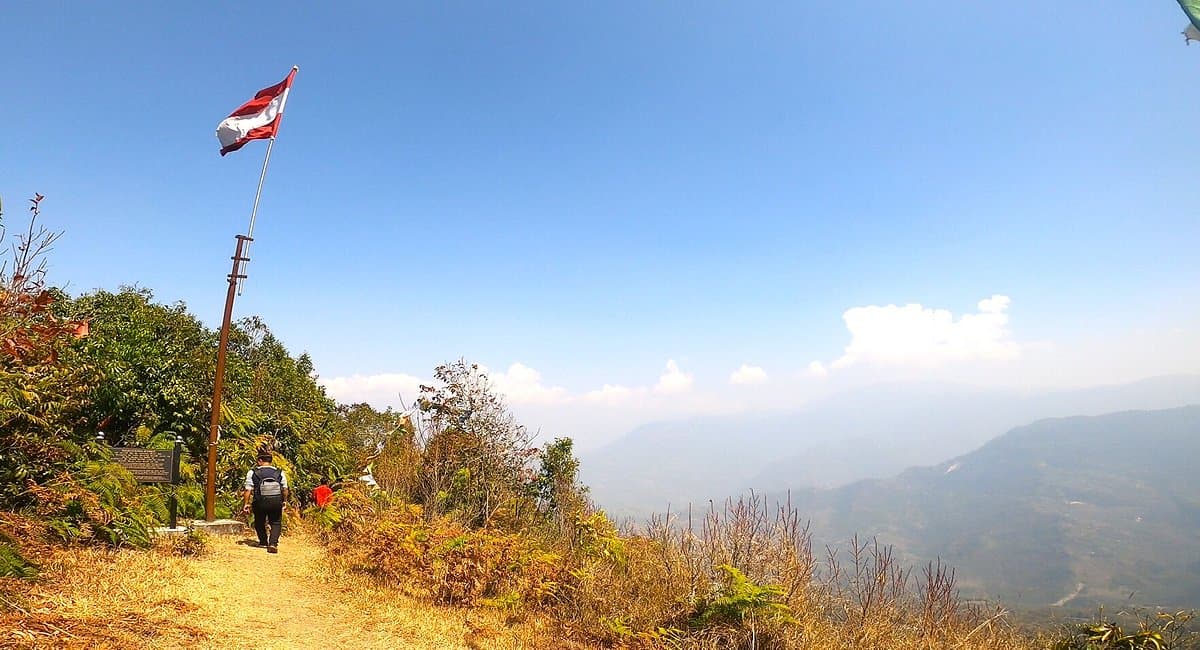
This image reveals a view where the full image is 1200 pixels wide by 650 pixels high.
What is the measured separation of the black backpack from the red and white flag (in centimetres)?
613

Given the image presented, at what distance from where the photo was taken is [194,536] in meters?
8.36

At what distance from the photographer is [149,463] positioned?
30.7ft

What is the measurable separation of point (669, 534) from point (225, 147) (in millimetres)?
10767

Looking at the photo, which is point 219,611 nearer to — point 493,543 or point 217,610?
point 217,610

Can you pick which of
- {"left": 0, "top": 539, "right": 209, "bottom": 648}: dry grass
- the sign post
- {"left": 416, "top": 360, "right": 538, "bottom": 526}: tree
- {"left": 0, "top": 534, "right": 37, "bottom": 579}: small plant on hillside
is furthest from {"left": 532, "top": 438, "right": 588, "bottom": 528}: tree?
{"left": 0, "top": 534, "right": 37, "bottom": 579}: small plant on hillside

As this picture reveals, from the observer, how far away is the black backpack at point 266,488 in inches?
384

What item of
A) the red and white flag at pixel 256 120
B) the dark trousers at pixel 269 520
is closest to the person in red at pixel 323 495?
the dark trousers at pixel 269 520

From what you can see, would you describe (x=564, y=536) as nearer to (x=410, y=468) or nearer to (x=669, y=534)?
(x=669, y=534)

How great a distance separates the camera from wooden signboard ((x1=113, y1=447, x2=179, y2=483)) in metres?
9.16

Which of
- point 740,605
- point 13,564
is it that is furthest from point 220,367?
point 740,605

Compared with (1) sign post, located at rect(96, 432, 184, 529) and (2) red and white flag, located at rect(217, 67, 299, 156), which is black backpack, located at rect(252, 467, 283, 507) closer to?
(1) sign post, located at rect(96, 432, 184, 529)

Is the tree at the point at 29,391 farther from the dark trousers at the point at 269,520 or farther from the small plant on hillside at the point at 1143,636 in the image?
the small plant on hillside at the point at 1143,636

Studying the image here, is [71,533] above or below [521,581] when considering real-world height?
above

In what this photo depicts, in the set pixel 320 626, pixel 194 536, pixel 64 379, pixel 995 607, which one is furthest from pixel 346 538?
pixel 995 607
